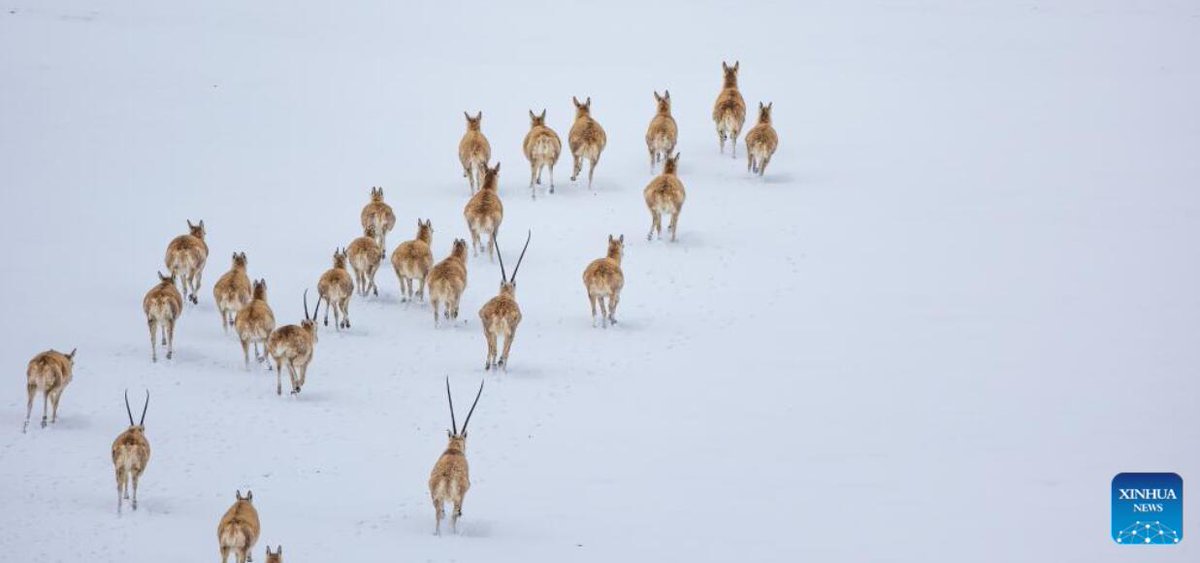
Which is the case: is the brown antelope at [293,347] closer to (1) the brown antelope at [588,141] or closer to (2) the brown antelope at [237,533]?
(2) the brown antelope at [237,533]

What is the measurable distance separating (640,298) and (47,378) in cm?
841

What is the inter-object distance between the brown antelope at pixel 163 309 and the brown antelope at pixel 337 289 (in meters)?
1.92

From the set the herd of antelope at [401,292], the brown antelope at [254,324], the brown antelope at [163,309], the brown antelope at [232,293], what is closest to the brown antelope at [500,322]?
the herd of antelope at [401,292]

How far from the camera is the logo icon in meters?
15.5

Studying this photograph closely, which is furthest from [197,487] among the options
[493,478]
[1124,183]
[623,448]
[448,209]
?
[1124,183]

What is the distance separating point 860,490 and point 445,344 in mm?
6465

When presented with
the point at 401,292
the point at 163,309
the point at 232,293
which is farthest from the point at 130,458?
the point at 401,292

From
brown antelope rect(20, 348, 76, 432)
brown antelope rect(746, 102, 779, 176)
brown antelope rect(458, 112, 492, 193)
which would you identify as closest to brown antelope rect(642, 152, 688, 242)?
brown antelope rect(746, 102, 779, 176)

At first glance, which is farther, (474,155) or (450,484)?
(474,155)

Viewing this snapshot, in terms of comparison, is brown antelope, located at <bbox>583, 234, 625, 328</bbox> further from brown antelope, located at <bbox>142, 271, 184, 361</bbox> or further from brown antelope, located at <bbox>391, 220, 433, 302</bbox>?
brown antelope, located at <bbox>142, 271, 184, 361</bbox>

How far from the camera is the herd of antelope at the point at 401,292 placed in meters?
15.5

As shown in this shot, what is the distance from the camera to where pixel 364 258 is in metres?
21.7

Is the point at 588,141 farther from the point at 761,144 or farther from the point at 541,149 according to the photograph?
the point at 761,144

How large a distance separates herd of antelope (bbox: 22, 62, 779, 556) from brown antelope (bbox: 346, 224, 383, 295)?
0.05ft
